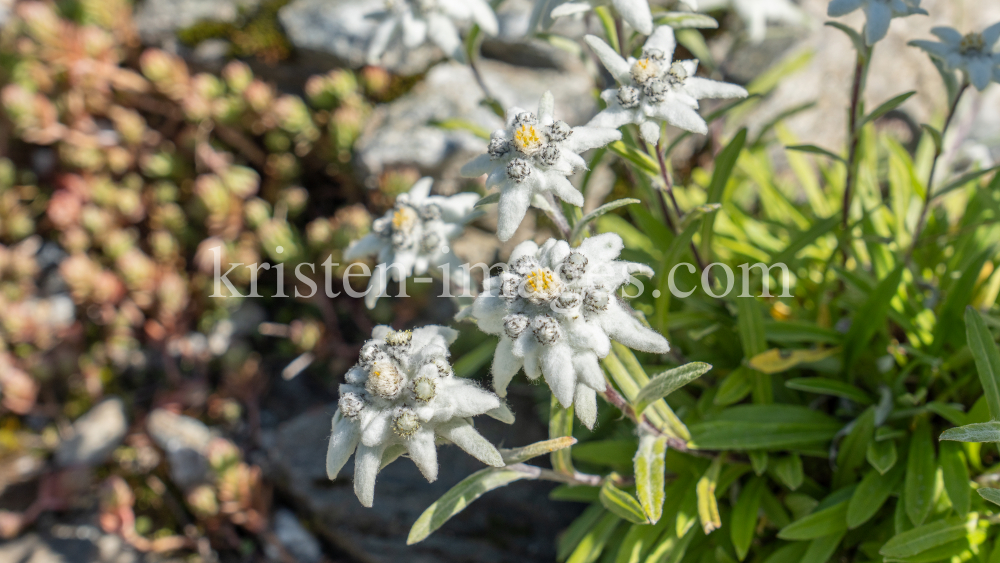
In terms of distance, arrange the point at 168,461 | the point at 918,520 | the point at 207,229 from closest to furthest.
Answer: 1. the point at 918,520
2. the point at 168,461
3. the point at 207,229

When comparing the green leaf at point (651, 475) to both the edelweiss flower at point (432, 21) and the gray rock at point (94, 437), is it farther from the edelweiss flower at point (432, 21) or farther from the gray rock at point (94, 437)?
the gray rock at point (94, 437)

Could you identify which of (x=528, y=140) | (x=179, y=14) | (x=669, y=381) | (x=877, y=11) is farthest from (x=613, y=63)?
(x=179, y=14)

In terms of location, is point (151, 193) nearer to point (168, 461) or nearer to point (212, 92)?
point (212, 92)

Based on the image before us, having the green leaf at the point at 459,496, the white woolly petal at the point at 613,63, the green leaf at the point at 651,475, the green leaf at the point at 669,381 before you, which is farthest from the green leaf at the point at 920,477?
the white woolly petal at the point at 613,63

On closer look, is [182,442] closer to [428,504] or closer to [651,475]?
[428,504]

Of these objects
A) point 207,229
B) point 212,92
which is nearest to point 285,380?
point 207,229
